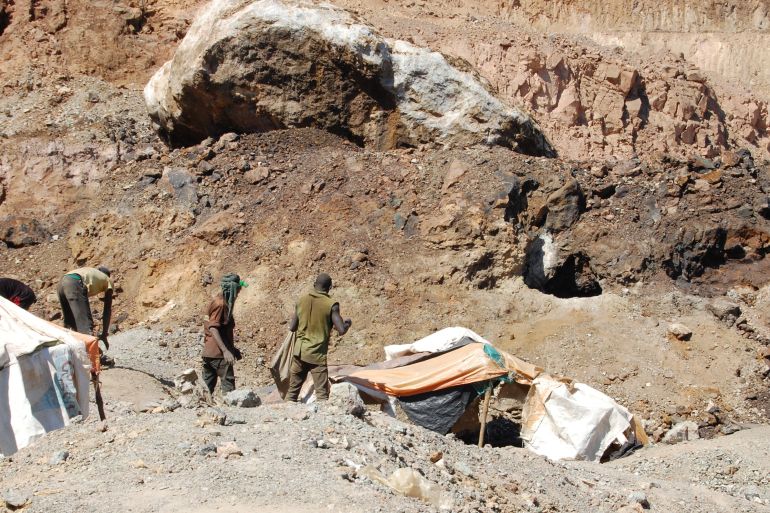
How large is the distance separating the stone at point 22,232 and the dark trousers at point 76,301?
18.8 feet

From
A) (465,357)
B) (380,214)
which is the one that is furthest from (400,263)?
(465,357)

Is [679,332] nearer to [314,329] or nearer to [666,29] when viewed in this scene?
[314,329]

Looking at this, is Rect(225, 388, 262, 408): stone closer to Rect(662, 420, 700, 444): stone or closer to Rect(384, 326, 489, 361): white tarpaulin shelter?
Rect(384, 326, 489, 361): white tarpaulin shelter

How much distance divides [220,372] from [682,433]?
15.6ft

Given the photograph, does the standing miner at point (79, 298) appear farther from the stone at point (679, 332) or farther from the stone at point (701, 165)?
the stone at point (701, 165)

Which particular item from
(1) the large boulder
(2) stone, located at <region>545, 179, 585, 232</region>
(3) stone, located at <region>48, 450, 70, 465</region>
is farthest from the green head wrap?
(1) the large boulder

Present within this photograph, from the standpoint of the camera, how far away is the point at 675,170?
14055 millimetres

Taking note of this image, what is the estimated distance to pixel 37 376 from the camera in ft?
19.1

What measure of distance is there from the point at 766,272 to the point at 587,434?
5.88 m

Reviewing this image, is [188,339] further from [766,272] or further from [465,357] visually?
[766,272]

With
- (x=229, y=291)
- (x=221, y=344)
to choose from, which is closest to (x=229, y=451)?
(x=221, y=344)

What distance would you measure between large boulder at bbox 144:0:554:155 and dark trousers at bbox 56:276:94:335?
636 cm

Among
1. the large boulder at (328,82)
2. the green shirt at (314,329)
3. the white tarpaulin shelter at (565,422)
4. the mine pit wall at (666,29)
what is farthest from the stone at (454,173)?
the mine pit wall at (666,29)

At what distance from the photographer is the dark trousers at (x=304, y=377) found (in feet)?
25.1
